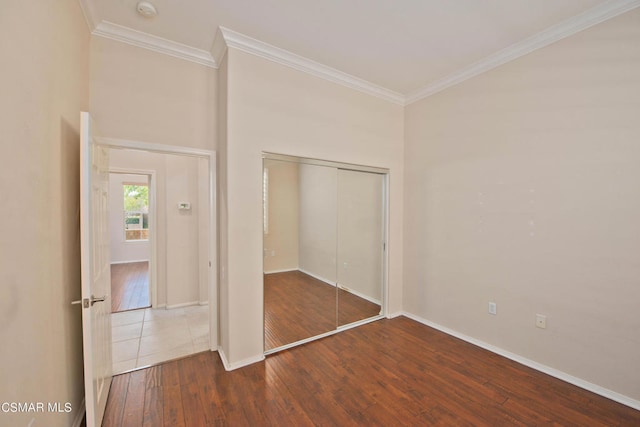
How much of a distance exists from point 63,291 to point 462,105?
3.94 m

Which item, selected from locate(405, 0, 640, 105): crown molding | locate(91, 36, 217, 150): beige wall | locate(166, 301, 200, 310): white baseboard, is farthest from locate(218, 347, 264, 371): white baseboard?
locate(405, 0, 640, 105): crown molding

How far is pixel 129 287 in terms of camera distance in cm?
504

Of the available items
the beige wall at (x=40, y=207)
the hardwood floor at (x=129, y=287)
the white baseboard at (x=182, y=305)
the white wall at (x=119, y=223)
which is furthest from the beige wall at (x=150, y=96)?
the white wall at (x=119, y=223)

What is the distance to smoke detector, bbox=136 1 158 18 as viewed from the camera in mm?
1993

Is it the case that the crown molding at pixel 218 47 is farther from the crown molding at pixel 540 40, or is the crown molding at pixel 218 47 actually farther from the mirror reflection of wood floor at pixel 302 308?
the crown molding at pixel 540 40

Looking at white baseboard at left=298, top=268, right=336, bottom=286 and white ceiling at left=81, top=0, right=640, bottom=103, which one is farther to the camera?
white baseboard at left=298, top=268, right=336, bottom=286

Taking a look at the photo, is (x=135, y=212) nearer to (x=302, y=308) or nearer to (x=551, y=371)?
(x=302, y=308)

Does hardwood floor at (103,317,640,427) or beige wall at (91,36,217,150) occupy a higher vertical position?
beige wall at (91,36,217,150)

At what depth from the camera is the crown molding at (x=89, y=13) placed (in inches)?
75.6

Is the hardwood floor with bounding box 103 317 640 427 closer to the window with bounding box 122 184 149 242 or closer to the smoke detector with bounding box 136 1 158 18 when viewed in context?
the smoke detector with bounding box 136 1 158 18

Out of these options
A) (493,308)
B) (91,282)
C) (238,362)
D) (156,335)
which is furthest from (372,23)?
(156,335)

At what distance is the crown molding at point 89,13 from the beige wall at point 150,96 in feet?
0.36

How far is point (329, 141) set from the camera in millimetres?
3006

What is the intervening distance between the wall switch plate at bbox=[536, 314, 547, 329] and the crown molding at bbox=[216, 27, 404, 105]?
2959 mm
